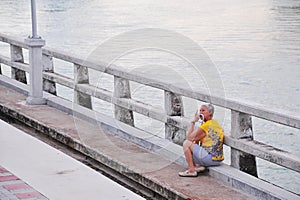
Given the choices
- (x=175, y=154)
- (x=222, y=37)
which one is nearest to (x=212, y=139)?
(x=175, y=154)

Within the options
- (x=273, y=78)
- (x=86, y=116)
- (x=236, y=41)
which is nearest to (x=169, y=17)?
(x=236, y=41)

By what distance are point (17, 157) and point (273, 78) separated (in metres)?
17.6

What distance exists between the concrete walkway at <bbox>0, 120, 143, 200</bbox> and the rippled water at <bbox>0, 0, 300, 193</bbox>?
182cm

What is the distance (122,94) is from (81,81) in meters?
1.31

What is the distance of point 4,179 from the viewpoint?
7094mm

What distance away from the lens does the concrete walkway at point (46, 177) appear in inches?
262

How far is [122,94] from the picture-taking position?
9.89 meters

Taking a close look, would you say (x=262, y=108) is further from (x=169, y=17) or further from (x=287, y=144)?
(x=169, y=17)

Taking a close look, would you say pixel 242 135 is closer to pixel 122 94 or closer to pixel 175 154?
pixel 175 154

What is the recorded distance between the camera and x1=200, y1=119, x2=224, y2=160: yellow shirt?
7.89m

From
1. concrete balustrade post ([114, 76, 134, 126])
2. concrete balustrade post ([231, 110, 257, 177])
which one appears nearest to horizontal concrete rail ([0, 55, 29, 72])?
concrete balustrade post ([114, 76, 134, 126])

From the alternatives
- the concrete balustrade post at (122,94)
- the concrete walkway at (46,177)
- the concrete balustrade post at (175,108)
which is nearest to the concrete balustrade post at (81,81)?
the concrete balustrade post at (122,94)

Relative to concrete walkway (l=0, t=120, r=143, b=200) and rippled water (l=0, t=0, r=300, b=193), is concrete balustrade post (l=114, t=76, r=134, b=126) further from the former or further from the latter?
concrete walkway (l=0, t=120, r=143, b=200)

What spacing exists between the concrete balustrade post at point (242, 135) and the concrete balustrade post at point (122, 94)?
2228 mm
